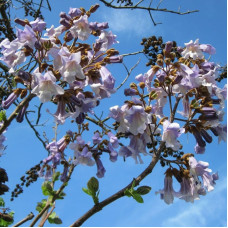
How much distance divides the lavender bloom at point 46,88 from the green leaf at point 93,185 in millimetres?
688

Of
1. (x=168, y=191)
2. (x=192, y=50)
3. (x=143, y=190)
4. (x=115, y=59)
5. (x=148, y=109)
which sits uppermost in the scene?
(x=192, y=50)

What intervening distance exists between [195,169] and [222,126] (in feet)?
1.39

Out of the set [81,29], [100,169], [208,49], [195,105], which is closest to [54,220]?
[100,169]

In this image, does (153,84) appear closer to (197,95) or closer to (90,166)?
(197,95)

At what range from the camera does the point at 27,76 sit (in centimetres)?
239

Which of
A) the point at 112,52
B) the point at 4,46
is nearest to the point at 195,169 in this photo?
the point at 112,52

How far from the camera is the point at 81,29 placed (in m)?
2.71

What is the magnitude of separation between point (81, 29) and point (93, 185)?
1.27 meters

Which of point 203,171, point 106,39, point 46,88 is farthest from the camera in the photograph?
point 106,39

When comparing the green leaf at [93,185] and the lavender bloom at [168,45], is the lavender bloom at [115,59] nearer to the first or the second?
the lavender bloom at [168,45]

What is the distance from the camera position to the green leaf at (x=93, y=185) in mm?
2395

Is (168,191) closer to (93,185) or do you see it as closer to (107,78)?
(93,185)

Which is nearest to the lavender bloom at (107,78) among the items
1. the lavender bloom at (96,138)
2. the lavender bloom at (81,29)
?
the lavender bloom at (81,29)

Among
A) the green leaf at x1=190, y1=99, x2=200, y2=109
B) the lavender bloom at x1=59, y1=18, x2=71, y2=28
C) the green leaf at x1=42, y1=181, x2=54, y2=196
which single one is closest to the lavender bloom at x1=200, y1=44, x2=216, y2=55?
the green leaf at x1=190, y1=99, x2=200, y2=109
